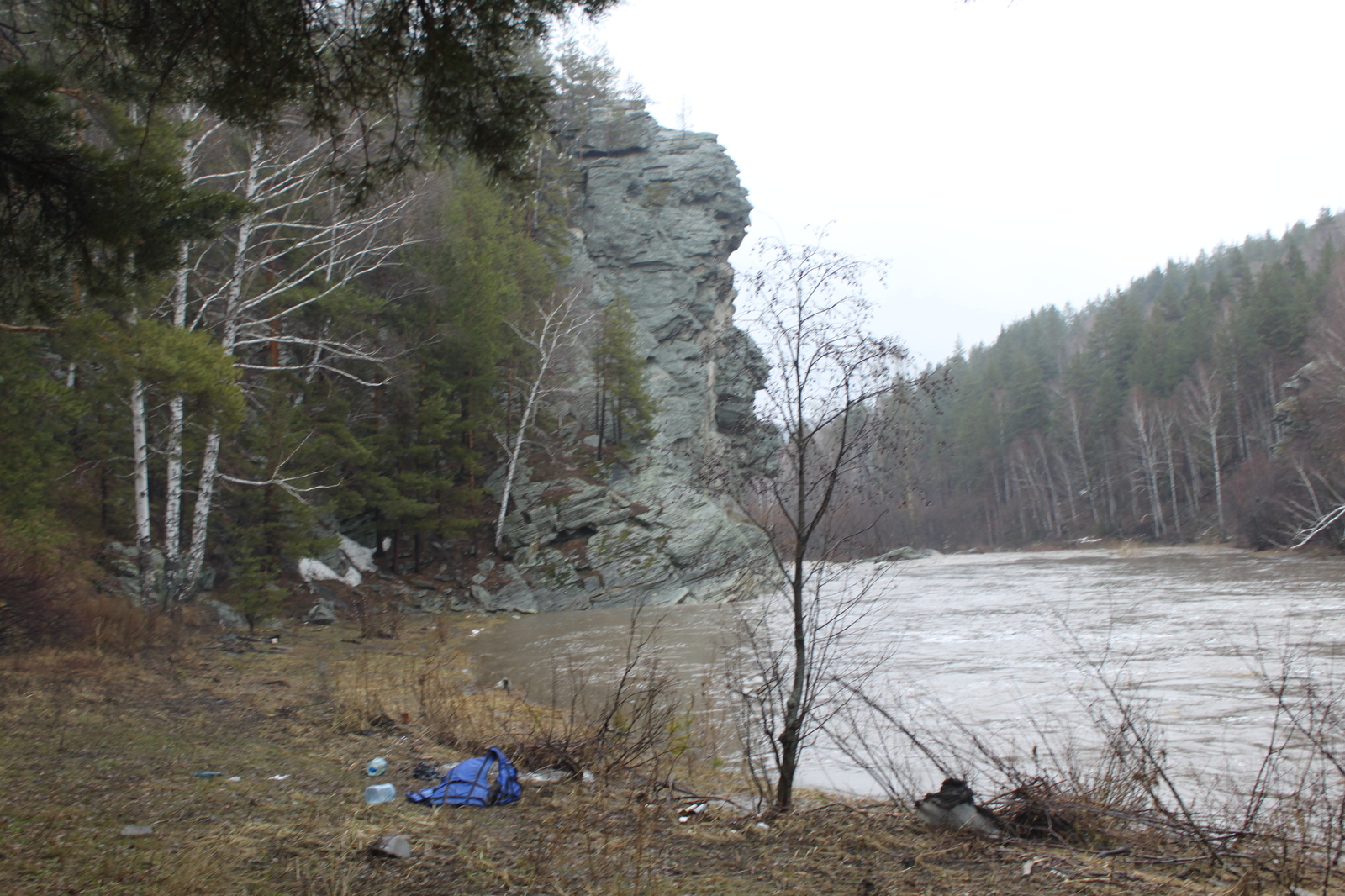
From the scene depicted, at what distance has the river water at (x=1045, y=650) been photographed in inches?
305

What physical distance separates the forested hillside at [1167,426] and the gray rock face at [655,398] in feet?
34.5

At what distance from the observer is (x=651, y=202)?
1790 inches


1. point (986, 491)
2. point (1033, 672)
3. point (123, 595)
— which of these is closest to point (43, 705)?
point (123, 595)

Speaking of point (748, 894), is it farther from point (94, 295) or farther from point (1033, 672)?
point (1033, 672)

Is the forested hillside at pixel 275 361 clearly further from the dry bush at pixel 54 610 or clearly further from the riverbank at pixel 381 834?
the riverbank at pixel 381 834

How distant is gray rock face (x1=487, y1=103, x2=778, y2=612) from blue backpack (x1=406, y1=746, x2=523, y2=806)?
10.0m

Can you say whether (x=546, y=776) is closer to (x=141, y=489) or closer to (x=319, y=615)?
(x=141, y=489)

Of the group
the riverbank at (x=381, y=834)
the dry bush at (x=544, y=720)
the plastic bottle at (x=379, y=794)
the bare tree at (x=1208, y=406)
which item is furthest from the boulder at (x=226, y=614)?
the bare tree at (x=1208, y=406)

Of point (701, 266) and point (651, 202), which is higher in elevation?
point (651, 202)

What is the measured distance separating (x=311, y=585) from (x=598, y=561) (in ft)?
31.0

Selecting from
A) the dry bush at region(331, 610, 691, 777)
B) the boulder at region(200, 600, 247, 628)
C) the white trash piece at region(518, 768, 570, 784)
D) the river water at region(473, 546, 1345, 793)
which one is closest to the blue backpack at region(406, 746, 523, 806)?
the white trash piece at region(518, 768, 570, 784)

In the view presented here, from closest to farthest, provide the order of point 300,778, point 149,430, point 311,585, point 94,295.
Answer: point 94,295 < point 300,778 < point 149,430 < point 311,585

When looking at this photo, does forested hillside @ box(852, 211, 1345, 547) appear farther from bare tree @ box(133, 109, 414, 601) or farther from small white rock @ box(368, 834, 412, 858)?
small white rock @ box(368, 834, 412, 858)

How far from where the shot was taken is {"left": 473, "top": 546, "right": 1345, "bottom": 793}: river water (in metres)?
7.75
